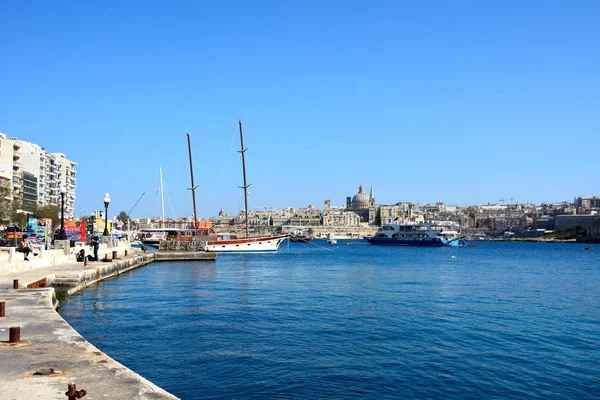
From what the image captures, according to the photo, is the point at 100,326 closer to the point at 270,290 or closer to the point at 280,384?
the point at 280,384

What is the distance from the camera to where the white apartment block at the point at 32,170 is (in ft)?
282

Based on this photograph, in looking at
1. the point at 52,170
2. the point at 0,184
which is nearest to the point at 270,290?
the point at 0,184

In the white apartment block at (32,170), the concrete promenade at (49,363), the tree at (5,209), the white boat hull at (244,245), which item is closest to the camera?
the concrete promenade at (49,363)

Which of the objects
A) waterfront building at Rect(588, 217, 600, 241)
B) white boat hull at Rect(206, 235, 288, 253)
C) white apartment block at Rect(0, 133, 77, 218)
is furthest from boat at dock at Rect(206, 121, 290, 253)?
waterfront building at Rect(588, 217, 600, 241)

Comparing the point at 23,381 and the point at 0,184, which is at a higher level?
the point at 0,184

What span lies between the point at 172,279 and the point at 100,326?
1752 centimetres

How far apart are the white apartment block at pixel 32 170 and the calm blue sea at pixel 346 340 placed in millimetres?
53750

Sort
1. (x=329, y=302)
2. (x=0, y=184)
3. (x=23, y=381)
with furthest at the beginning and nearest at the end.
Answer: (x=0, y=184), (x=329, y=302), (x=23, y=381)

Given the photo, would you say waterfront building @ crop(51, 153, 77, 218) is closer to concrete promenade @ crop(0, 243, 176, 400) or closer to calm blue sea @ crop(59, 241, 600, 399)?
calm blue sea @ crop(59, 241, 600, 399)

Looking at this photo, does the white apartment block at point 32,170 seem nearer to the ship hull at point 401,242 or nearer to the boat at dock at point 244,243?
the boat at dock at point 244,243

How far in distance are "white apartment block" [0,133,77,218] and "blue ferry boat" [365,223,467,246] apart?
208 feet

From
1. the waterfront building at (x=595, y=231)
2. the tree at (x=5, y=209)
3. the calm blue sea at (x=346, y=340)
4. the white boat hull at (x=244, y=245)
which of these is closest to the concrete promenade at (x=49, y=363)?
the calm blue sea at (x=346, y=340)

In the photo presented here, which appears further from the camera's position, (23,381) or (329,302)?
(329,302)

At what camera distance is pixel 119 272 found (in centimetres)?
3606
